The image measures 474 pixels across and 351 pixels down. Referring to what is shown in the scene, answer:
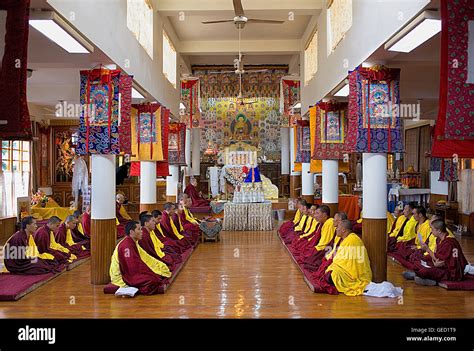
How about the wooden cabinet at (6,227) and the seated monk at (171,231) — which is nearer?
the seated monk at (171,231)

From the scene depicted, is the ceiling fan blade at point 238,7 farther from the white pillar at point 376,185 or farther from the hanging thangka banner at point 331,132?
the white pillar at point 376,185

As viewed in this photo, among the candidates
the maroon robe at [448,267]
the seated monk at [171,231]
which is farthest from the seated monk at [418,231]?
the seated monk at [171,231]

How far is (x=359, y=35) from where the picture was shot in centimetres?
922

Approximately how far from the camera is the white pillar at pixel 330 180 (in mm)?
13688

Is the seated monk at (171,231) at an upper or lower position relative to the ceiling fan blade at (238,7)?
lower

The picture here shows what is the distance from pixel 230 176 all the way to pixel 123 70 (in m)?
14.5

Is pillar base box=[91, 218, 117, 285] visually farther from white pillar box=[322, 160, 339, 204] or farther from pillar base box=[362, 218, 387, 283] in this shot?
white pillar box=[322, 160, 339, 204]

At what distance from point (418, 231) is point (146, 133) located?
675cm

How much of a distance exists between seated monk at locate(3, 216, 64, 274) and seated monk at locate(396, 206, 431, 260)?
23.7ft

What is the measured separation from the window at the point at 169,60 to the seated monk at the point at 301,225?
5783 millimetres

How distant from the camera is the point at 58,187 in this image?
21.3 metres

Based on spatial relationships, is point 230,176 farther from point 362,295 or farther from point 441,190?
point 362,295

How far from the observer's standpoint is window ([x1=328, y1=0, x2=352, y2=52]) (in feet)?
34.9
